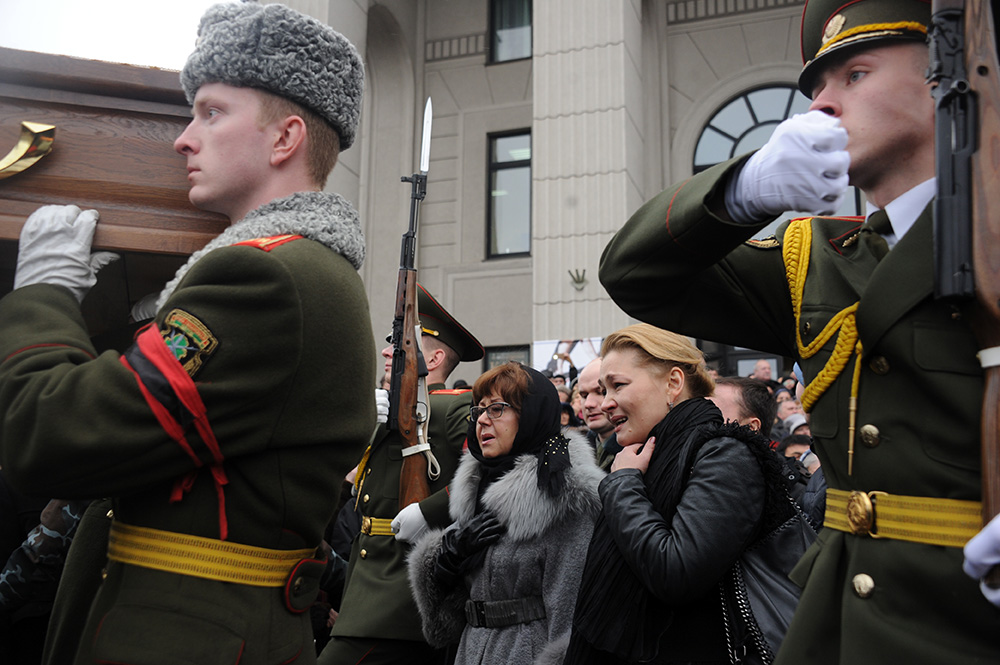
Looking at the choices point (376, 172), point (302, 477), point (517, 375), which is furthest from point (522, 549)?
point (376, 172)

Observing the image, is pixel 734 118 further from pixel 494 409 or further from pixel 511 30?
pixel 494 409

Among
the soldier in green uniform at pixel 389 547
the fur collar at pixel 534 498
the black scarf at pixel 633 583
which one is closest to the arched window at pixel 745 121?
the soldier in green uniform at pixel 389 547

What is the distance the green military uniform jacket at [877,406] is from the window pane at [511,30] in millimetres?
12510

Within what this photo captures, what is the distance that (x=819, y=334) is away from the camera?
1539 mm

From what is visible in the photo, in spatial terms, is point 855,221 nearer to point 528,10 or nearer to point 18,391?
point 18,391

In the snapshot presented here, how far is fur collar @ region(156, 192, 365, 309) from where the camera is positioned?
1.71 meters

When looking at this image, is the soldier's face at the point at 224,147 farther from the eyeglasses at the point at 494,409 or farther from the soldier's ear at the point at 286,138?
the eyeglasses at the point at 494,409

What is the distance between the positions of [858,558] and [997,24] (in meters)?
0.90

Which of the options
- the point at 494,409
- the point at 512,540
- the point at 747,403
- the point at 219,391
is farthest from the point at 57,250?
the point at 747,403

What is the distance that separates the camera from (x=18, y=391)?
1.47 metres

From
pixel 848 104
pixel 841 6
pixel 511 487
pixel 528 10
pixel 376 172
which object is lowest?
pixel 511 487

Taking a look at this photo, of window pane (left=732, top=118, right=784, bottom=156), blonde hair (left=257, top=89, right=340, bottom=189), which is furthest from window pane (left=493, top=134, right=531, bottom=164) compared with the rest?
blonde hair (left=257, top=89, right=340, bottom=189)

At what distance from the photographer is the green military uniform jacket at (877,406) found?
1268 mm

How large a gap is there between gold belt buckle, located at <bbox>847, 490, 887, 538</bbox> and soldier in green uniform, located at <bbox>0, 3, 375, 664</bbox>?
0.96m
